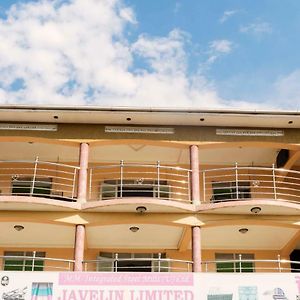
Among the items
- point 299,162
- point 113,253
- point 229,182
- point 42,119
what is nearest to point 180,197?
point 229,182

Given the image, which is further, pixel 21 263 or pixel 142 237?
pixel 21 263

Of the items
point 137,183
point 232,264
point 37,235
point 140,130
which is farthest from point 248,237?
point 37,235

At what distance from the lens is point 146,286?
15773 mm

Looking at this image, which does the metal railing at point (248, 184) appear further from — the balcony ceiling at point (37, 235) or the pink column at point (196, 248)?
the balcony ceiling at point (37, 235)

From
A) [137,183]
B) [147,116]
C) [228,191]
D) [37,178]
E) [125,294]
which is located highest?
[147,116]

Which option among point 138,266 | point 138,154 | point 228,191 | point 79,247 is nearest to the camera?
point 79,247

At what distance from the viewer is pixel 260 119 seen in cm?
1914

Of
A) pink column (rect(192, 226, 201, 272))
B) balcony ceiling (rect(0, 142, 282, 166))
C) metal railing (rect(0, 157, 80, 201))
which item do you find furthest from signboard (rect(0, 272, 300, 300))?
balcony ceiling (rect(0, 142, 282, 166))

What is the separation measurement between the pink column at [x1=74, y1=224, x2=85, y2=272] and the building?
3cm

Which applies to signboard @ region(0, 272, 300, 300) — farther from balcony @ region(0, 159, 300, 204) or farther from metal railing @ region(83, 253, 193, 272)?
balcony @ region(0, 159, 300, 204)

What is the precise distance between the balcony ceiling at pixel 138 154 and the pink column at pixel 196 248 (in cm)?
376

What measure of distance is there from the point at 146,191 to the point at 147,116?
3175 mm

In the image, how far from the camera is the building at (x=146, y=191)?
1802cm

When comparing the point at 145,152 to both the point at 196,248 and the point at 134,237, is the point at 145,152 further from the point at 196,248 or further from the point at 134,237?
the point at 196,248
